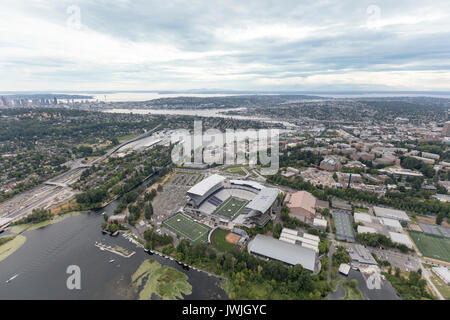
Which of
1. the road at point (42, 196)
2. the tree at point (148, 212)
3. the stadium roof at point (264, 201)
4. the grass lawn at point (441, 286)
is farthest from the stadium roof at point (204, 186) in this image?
the grass lawn at point (441, 286)

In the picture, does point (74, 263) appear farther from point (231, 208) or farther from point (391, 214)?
point (391, 214)

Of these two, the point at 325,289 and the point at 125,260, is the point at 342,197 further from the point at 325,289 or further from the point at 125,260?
the point at 125,260

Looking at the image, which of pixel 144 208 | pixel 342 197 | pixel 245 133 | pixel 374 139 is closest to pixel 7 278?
pixel 144 208

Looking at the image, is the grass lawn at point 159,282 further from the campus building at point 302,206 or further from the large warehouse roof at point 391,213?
the large warehouse roof at point 391,213

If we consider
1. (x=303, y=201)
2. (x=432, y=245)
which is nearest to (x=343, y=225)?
(x=303, y=201)

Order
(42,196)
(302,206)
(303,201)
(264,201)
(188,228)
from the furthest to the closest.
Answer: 1. (42,196)
2. (303,201)
3. (302,206)
4. (264,201)
5. (188,228)
